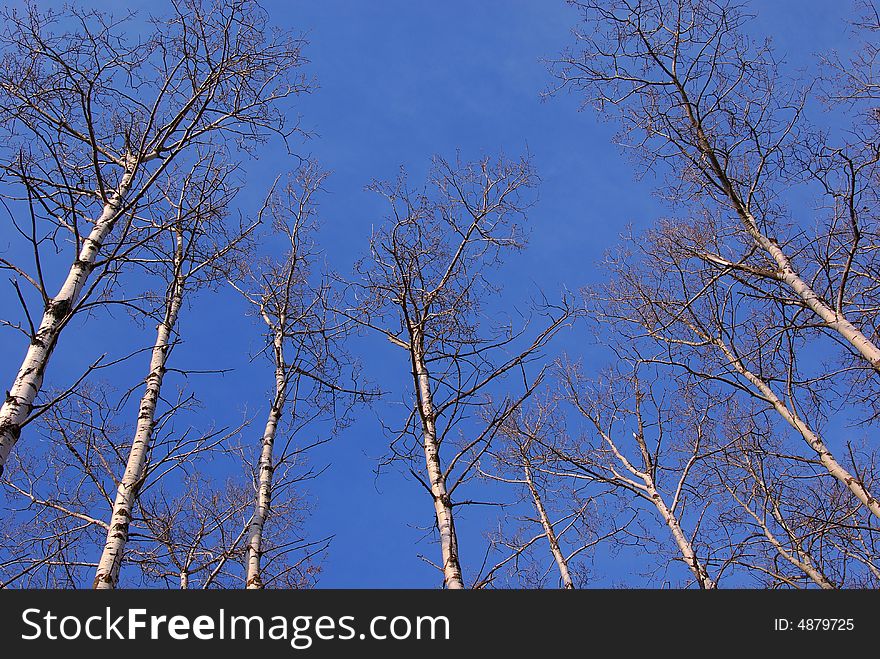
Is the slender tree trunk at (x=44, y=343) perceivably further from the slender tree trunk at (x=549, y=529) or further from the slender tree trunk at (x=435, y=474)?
the slender tree trunk at (x=549, y=529)

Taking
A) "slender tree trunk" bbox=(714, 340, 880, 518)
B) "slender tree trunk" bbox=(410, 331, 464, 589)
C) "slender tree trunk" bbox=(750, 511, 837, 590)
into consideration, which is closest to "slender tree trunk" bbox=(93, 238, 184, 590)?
"slender tree trunk" bbox=(410, 331, 464, 589)

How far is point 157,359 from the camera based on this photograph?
21.1ft

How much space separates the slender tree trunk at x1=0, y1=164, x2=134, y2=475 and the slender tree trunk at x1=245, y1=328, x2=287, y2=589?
11.3 ft

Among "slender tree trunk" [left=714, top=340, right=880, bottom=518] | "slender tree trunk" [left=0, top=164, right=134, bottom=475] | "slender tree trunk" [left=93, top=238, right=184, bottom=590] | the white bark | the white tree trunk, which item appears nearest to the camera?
"slender tree trunk" [left=0, top=164, right=134, bottom=475]

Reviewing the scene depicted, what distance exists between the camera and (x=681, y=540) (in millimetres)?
8398

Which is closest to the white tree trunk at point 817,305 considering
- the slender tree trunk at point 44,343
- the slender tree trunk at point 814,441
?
the slender tree trunk at point 814,441

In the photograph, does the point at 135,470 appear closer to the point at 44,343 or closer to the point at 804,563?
the point at 44,343

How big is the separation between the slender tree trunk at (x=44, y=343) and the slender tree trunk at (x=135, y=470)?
25.6 inches

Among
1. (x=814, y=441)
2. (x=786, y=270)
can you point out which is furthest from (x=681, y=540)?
(x=786, y=270)

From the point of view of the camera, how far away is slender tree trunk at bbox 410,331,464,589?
4789 millimetres

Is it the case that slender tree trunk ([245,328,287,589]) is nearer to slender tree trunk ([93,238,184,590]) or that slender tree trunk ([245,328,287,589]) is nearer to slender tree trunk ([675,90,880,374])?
slender tree trunk ([93,238,184,590])

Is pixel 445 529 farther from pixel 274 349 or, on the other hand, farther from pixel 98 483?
pixel 274 349

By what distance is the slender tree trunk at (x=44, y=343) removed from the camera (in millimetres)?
3680

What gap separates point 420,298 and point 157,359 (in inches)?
105
